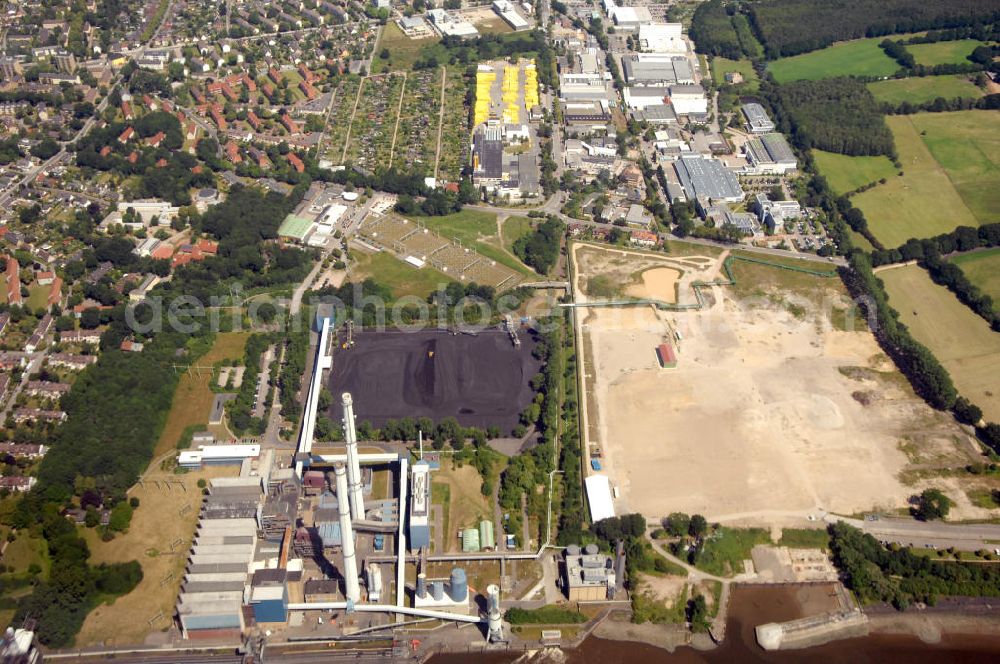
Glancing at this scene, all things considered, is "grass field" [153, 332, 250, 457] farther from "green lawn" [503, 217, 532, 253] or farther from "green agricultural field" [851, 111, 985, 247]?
"green agricultural field" [851, 111, 985, 247]

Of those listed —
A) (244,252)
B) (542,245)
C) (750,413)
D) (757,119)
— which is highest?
(757,119)

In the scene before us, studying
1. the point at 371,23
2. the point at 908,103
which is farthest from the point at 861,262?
the point at 371,23

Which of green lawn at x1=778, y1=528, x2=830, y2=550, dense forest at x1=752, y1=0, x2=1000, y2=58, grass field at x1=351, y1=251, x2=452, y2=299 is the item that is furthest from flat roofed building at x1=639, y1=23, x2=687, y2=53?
green lawn at x1=778, y1=528, x2=830, y2=550

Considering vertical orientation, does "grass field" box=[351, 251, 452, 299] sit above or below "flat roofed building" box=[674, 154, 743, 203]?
below

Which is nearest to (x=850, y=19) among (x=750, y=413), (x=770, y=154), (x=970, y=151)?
(x=970, y=151)

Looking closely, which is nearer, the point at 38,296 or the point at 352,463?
the point at 352,463

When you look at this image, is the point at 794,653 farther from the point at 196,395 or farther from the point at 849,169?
the point at 849,169
